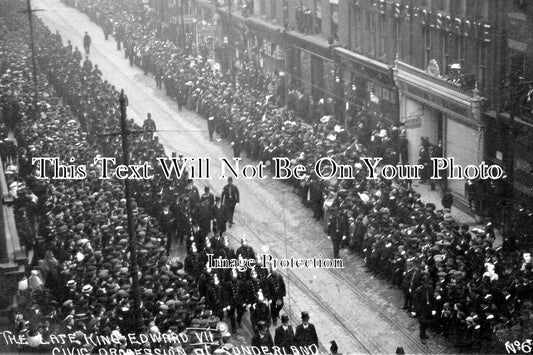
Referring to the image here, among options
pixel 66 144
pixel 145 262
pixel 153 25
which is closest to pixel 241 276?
pixel 145 262

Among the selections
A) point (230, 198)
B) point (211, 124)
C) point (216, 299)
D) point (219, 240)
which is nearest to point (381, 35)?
point (211, 124)

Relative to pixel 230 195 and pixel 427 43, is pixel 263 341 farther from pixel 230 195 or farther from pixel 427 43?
pixel 427 43

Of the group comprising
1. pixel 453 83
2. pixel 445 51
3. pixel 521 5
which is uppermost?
pixel 521 5

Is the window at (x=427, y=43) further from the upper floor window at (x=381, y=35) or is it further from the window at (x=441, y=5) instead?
the upper floor window at (x=381, y=35)

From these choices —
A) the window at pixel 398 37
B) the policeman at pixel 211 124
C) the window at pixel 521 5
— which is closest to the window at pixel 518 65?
the window at pixel 521 5

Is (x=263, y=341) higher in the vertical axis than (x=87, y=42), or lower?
higher
